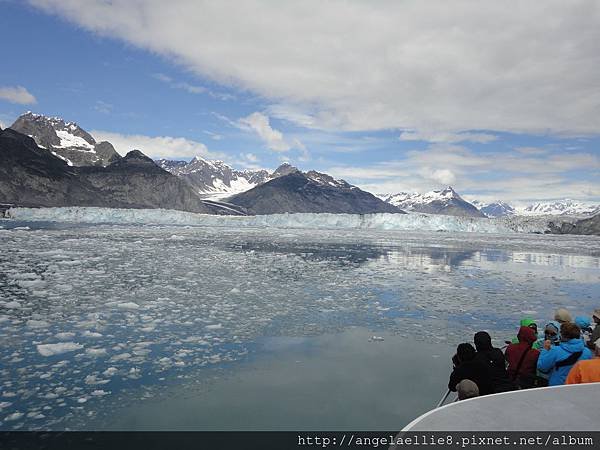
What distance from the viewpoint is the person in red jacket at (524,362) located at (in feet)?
19.4

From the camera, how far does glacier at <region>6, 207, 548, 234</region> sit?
111625 mm

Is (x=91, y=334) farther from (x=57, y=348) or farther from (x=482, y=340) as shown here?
(x=482, y=340)

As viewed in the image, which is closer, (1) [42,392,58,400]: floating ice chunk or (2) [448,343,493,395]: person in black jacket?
(2) [448,343,493,395]: person in black jacket

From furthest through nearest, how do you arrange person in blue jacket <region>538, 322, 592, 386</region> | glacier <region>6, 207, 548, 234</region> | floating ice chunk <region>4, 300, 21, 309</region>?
glacier <region>6, 207, 548, 234</region> < floating ice chunk <region>4, 300, 21, 309</region> < person in blue jacket <region>538, 322, 592, 386</region>

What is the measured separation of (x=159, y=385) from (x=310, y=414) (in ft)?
9.84

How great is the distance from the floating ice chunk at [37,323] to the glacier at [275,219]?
10247cm

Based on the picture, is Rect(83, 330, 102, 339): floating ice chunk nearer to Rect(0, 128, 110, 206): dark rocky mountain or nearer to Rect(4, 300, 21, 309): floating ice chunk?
Rect(4, 300, 21, 309): floating ice chunk

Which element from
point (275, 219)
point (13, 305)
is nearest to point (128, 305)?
point (13, 305)

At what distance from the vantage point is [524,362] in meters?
5.98

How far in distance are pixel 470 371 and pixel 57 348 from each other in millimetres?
8815

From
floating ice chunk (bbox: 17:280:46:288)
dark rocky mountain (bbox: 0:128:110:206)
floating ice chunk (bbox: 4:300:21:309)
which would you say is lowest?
floating ice chunk (bbox: 4:300:21:309)

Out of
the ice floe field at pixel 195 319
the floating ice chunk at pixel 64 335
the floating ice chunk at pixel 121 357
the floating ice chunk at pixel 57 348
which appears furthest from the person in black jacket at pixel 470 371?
the floating ice chunk at pixel 64 335

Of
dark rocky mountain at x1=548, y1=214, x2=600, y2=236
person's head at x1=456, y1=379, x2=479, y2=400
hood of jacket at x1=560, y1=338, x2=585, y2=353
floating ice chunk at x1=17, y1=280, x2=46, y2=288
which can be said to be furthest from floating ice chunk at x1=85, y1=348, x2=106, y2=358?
dark rocky mountain at x1=548, y1=214, x2=600, y2=236

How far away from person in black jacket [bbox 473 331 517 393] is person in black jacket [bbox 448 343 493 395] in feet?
0.20
